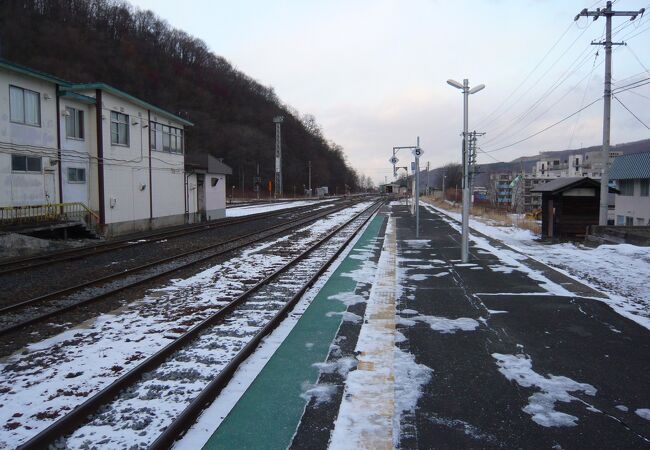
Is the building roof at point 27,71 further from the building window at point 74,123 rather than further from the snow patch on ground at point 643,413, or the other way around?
the snow patch on ground at point 643,413

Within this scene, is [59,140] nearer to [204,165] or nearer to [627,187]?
[204,165]

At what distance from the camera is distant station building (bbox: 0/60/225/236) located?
1678 centimetres

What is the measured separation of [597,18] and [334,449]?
20.9 metres

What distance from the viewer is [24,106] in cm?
1736

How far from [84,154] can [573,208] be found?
1954 cm

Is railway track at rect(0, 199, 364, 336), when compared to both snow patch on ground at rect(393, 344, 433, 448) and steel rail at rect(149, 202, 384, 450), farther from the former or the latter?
snow patch on ground at rect(393, 344, 433, 448)

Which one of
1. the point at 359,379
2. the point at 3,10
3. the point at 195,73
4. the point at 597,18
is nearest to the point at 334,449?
the point at 359,379

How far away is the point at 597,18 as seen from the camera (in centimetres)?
1872

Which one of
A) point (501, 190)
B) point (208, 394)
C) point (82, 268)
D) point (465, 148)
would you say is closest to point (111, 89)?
point (82, 268)

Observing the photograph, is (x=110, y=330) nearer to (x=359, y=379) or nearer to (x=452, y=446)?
(x=359, y=379)

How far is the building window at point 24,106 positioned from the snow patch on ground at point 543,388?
1800 centimetres

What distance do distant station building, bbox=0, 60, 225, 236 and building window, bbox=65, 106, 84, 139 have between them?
4cm

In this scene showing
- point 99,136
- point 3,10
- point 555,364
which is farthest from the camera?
point 3,10

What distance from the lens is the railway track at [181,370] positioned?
11.9ft
